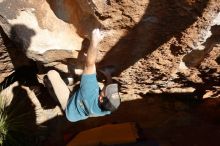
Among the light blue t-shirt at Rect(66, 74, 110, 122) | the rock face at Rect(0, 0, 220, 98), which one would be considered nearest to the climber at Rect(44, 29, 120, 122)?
the light blue t-shirt at Rect(66, 74, 110, 122)

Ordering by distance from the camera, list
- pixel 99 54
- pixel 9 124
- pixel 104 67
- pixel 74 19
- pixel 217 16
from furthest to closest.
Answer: pixel 9 124
pixel 104 67
pixel 99 54
pixel 74 19
pixel 217 16

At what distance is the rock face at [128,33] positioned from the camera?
10.3 ft

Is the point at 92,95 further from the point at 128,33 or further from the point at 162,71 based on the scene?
the point at 162,71

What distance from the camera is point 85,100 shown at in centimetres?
355

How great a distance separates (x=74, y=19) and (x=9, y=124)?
2.13m

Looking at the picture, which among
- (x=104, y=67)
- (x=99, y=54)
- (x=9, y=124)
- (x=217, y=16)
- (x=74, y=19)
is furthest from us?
(x=9, y=124)

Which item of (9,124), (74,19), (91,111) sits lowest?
(9,124)

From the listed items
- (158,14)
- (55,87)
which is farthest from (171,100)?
(158,14)

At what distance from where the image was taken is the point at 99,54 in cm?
388

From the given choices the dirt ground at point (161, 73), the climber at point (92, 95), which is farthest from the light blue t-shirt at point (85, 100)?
the dirt ground at point (161, 73)

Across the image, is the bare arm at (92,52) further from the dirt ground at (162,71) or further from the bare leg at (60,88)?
the bare leg at (60,88)

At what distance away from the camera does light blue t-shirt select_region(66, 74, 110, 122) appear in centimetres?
345

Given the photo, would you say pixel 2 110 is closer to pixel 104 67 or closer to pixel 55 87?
pixel 55 87

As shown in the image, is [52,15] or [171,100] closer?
[52,15]
